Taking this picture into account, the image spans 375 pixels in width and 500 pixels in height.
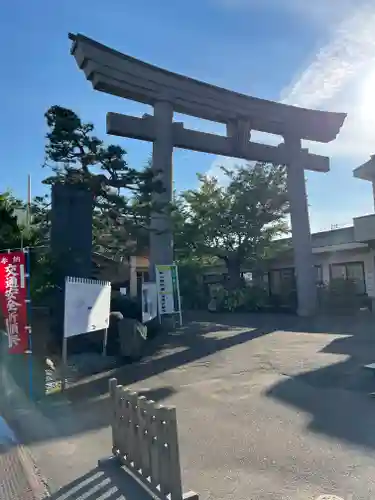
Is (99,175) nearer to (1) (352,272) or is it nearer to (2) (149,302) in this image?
(2) (149,302)

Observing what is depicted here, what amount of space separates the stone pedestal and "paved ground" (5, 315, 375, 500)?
7.17m

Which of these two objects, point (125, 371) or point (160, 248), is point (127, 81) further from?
point (125, 371)

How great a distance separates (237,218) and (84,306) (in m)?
13.6

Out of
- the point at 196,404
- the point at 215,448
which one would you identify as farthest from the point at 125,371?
the point at 215,448

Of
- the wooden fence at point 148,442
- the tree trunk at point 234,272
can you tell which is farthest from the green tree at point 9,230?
the tree trunk at point 234,272

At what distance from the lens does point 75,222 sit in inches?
364

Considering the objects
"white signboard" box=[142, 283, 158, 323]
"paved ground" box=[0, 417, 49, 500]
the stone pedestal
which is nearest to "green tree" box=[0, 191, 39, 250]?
"white signboard" box=[142, 283, 158, 323]

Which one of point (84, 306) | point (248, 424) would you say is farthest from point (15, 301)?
point (248, 424)

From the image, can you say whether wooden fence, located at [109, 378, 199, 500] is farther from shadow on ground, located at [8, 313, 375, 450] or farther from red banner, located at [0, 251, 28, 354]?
red banner, located at [0, 251, 28, 354]

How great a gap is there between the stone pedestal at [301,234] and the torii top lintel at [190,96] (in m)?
1.00

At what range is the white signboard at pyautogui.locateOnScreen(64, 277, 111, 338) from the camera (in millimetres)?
6941

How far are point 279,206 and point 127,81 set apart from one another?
10.3 meters

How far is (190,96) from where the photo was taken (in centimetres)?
1461

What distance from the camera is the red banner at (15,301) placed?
6.32m
